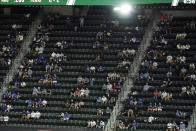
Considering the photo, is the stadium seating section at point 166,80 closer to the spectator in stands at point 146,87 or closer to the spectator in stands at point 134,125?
the spectator in stands at point 146,87

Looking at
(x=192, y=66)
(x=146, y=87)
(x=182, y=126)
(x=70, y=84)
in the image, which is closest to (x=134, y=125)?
(x=182, y=126)

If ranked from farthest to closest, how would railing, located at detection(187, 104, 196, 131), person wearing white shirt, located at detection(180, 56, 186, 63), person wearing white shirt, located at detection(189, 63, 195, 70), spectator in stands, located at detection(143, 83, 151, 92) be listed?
1. person wearing white shirt, located at detection(180, 56, 186, 63)
2. person wearing white shirt, located at detection(189, 63, 195, 70)
3. spectator in stands, located at detection(143, 83, 151, 92)
4. railing, located at detection(187, 104, 196, 131)

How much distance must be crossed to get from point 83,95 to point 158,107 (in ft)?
20.2

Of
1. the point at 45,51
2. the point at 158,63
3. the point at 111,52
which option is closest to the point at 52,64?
the point at 45,51

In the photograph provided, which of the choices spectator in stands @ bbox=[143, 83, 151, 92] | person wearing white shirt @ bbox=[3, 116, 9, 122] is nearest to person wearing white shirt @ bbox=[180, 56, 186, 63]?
spectator in stands @ bbox=[143, 83, 151, 92]

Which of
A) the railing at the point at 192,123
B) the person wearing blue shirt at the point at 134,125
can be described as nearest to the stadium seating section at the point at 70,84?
the person wearing blue shirt at the point at 134,125

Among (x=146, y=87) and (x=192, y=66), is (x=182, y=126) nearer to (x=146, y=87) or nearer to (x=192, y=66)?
(x=146, y=87)

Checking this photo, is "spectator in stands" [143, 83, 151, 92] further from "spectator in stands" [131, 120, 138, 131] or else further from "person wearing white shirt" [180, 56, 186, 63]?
"person wearing white shirt" [180, 56, 186, 63]

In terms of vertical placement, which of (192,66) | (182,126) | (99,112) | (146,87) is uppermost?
(192,66)

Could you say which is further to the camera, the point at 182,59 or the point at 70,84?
the point at 182,59

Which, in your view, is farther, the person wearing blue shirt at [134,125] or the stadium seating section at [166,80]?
the stadium seating section at [166,80]

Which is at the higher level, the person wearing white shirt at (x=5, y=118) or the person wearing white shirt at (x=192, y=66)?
the person wearing white shirt at (x=192, y=66)

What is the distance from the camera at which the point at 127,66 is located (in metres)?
47.6

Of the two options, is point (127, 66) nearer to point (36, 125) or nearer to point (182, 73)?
point (182, 73)
